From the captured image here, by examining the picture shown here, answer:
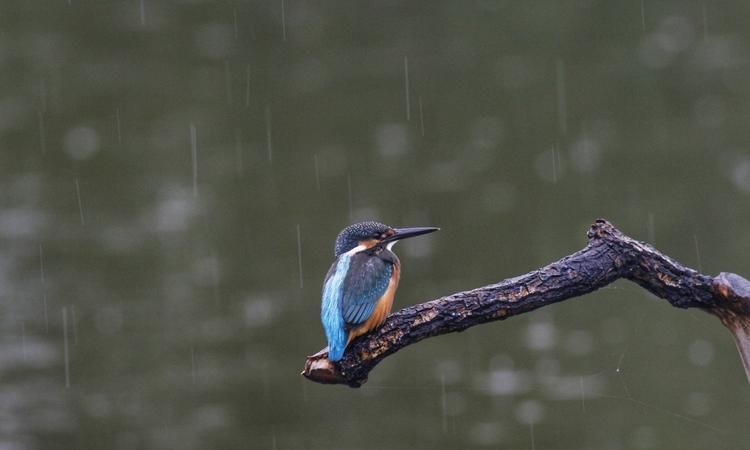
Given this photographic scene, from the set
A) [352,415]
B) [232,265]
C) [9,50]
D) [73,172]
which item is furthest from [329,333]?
[9,50]

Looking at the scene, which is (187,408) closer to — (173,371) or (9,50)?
(173,371)

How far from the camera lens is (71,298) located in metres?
11.9

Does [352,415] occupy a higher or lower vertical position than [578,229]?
lower

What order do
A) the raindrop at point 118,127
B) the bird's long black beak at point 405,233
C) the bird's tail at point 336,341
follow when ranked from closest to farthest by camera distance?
the bird's tail at point 336,341, the bird's long black beak at point 405,233, the raindrop at point 118,127

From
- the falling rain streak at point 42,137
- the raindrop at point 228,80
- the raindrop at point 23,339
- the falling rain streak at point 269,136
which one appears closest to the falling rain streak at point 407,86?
the falling rain streak at point 269,136

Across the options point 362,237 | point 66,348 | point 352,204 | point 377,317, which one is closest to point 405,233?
point 362,237

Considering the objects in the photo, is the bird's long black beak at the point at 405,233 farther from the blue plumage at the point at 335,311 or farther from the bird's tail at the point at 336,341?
the bird's tail at the point at 336,341

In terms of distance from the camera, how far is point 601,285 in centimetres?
290

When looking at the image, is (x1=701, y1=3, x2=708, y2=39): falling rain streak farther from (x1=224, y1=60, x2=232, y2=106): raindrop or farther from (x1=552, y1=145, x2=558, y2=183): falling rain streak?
(x1=224, y1=60, x2=232, y2=106): raindrop

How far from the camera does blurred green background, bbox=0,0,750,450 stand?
10883 millimetres

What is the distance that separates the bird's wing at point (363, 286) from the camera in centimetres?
353

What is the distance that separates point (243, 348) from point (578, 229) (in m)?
3.52

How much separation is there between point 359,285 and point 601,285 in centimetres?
105

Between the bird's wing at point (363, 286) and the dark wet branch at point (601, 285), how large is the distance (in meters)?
0.54
